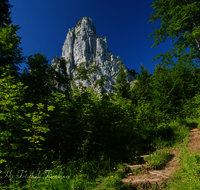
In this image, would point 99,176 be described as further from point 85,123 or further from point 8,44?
point 8,44

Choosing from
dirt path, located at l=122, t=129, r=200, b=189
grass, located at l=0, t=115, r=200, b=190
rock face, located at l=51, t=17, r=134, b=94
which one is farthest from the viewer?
rock face, located at l=51, t=17, r=134, b=94

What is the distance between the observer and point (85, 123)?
510cm

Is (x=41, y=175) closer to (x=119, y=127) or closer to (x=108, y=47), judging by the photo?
(x=119, y=127)

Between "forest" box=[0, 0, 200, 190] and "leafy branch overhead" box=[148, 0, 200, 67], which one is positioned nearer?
"forest" box=[0, 0, 200, 190]

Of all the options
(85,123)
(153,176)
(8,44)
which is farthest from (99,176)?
(8,44)

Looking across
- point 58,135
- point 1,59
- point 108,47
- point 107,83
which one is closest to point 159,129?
point 58,135

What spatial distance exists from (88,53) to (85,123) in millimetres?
106735

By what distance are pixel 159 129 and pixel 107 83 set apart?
78778mm

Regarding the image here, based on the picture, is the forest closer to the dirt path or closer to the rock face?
the dirt path

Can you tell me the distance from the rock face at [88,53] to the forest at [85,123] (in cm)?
7645

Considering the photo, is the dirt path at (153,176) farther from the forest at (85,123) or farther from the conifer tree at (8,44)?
the conifer tree at (8,44)

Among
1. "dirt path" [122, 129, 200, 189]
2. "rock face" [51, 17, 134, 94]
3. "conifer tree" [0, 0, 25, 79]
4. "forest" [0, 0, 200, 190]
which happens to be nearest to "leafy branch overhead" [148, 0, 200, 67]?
"forest" [0, 0, 200, 190]

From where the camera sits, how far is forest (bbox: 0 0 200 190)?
288 cm

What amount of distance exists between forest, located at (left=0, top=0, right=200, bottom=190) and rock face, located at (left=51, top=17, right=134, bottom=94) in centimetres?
7645
